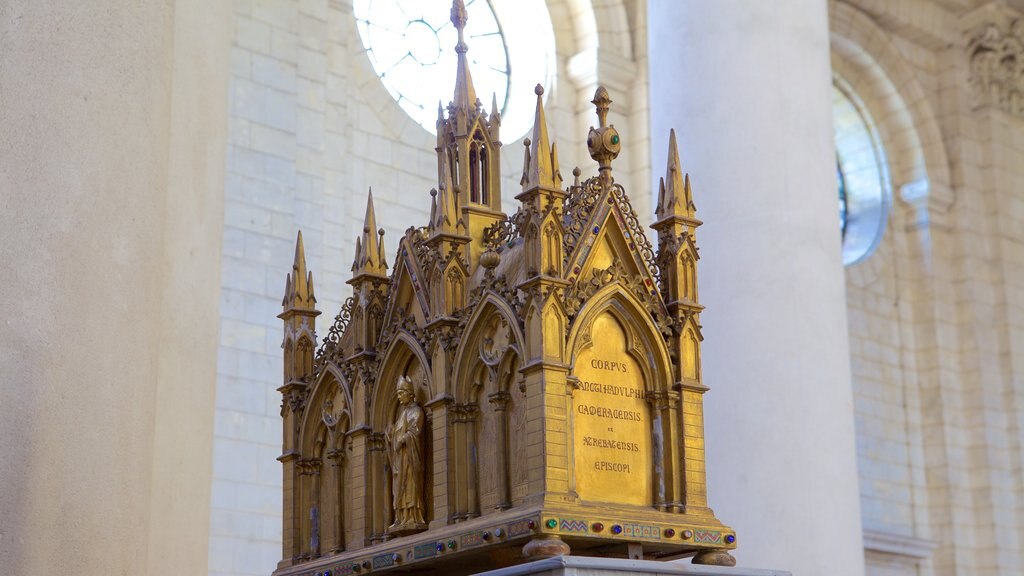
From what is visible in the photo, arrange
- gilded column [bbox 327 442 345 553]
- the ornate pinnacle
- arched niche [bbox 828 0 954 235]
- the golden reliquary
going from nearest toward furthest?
1. the golden reliquary
2. the ornate pinnacle
3. gilded column [bbox 327 442 345 553]
4. arched niche [bbox 828 0 954 235]

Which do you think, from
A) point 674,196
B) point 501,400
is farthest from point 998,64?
point 501,400

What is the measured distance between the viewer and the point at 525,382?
3.56 m

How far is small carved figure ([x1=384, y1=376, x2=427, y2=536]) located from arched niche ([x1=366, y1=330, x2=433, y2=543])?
28 mm

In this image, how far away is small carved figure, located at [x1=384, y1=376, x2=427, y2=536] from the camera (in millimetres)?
3871

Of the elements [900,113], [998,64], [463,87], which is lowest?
[463,87]

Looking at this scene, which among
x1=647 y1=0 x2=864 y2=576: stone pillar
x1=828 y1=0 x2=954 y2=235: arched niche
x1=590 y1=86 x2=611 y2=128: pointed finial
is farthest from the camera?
x1=828 y1=0 x2=954 y2=235: arched niche

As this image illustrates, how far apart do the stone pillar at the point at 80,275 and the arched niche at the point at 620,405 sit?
3.50 ft

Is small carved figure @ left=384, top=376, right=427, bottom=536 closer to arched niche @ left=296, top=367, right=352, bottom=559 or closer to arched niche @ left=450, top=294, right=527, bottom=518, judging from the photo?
arched niche @ left=450, top=294, right=527, bottom=518

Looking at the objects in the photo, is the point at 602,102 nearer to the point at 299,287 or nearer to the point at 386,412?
the point at 386,412

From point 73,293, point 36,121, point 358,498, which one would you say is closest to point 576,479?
point 358,498

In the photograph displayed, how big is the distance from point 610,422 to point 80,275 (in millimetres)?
1376

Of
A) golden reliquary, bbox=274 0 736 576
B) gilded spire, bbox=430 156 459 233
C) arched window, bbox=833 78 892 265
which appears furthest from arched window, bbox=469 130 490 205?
arched window, bbox=833 78 892 265

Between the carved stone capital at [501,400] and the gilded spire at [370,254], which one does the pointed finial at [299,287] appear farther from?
the carved stone capital at [501,400]

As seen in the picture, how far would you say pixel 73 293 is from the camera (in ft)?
9.60
